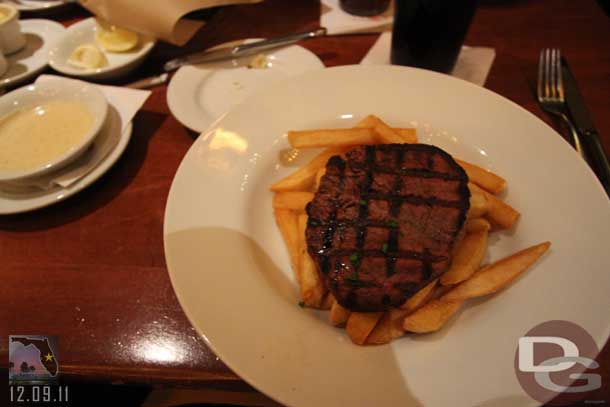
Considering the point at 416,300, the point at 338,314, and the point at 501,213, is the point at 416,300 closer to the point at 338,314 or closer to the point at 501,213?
the point at 338,314

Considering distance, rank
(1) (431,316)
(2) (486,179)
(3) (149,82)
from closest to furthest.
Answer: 1. (1) (431,316)
2. (2) (486,179)
3. (3) (149,82)

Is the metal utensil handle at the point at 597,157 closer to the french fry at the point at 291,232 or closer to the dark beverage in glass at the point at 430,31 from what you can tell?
the dark beverage in glass at the point at 430,31

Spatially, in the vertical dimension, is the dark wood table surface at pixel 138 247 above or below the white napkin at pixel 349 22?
below

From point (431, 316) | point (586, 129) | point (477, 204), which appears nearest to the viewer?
point (431, 316)

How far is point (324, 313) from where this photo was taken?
1440 millimetres

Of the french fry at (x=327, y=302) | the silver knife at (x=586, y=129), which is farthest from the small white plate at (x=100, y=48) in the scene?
the silver knife at (x=586, y=129)

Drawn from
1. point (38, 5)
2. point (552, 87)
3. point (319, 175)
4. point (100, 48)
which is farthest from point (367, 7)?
point (38, 5)

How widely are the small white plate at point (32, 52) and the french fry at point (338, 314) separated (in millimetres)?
2498

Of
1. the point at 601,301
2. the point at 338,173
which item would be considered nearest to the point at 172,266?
the point at 338,173

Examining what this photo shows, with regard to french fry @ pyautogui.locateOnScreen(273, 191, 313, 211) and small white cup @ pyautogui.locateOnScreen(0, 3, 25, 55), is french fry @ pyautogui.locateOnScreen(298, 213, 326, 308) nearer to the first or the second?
french fry @ pyautogui.locateOnScreen(273, 191, 313, 211)

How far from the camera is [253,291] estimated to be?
1349 mm

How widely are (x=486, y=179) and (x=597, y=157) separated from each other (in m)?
0.66

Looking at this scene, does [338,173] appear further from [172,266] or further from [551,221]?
[551,221]

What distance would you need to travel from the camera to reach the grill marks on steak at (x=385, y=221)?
128cm
